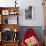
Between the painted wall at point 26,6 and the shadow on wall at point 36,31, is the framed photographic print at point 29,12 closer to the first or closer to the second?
the painted wall at point 26,6

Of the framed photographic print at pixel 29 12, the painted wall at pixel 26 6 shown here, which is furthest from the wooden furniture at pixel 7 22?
the framed photographic print at pixel 29 12

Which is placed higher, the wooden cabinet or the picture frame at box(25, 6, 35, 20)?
the picture frame at box(25, 6, 35, 20)

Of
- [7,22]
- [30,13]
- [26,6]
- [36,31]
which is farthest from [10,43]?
[26,6]

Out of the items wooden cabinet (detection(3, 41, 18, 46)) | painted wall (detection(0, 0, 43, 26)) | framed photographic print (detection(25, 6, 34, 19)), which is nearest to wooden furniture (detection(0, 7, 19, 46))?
wooden cabinet (detection(3, 41, 18, 46))

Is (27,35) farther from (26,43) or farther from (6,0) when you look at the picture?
(6,0)

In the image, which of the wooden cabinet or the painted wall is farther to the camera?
the painted wall

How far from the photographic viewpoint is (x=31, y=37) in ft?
14.8

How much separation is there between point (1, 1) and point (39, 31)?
146 centimetres

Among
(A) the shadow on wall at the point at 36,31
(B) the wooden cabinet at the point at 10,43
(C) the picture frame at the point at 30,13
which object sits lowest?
(B) the wooden cabinet at the point at 10,43

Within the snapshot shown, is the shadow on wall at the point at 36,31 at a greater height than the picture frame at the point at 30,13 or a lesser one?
lesser

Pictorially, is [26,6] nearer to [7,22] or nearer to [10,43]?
[7,22]

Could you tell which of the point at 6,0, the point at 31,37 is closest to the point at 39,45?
the point at 31,37

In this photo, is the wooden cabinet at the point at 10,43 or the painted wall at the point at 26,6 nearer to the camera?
the wooden cabinet at the point at 10,43

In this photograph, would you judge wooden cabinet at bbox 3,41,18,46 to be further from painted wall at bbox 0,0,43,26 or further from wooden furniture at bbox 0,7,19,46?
painted wall at bbox 0,0,43,26
